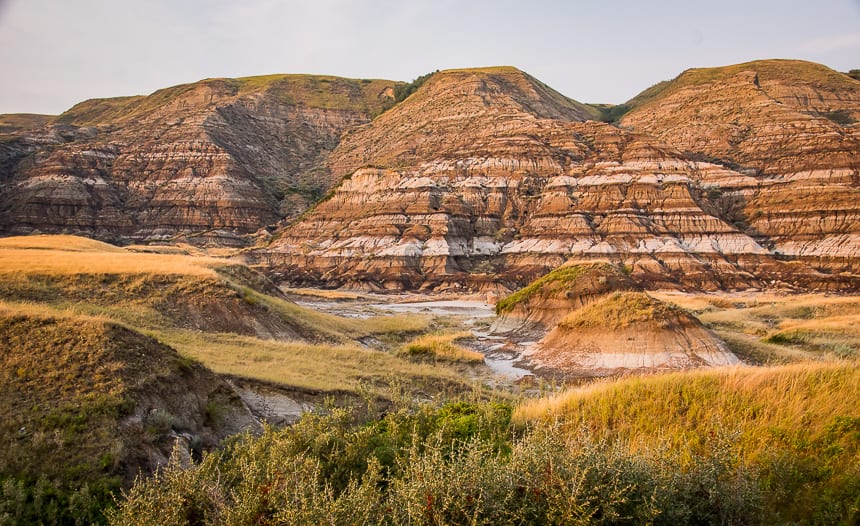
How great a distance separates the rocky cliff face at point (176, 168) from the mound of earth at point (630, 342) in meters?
87.8

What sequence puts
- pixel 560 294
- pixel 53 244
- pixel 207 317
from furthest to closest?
pixel 53 244 < pixel 560 294 < pixel 207 317

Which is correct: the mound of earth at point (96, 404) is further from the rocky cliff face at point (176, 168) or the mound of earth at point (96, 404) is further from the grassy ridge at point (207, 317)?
the rocky cliff face at point (176, 168)

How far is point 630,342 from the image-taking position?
73.7 feet

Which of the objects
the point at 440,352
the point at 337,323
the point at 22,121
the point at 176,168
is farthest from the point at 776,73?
the point at 22,121

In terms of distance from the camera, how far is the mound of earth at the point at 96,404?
6.91m

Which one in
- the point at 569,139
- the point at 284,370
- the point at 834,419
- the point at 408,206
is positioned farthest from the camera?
the point at 569,139

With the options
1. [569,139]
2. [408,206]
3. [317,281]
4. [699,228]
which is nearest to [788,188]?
[699,228]

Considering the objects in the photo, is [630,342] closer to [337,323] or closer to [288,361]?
[288,361]

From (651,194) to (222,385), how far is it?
263 feet

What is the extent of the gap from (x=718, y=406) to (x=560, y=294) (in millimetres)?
24181

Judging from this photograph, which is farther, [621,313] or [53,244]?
[53,244]

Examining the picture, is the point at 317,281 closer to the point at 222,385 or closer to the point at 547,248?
the point at 547,248

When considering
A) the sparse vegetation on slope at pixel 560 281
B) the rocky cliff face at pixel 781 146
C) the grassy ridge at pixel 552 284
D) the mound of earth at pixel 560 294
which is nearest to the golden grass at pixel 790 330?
the mound of earth at pixel 560 294

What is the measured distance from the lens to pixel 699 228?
74.2 meters
